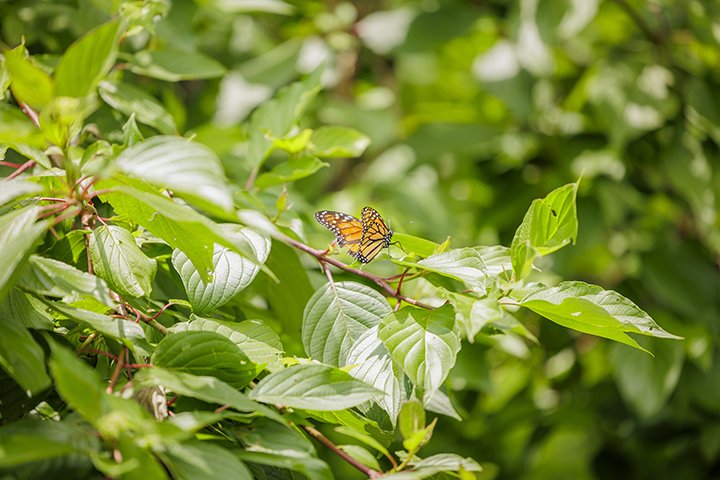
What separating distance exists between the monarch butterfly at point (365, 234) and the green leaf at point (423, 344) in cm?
11

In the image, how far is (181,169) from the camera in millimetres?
522

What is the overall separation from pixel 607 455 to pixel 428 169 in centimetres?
92

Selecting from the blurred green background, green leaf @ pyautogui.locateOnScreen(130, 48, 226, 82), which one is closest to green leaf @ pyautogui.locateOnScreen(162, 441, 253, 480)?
green leaf @ pyautogui.locateOnScreen(130, 48, 226, 82)

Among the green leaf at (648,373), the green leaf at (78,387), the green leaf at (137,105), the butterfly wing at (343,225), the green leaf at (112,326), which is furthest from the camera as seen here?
the green leaf at (648,373)

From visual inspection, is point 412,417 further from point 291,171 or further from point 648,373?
point 648,373

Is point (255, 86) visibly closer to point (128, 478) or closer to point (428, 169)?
point (428, 169)

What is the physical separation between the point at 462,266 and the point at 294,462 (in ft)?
0.78

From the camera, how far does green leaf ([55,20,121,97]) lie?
52cm

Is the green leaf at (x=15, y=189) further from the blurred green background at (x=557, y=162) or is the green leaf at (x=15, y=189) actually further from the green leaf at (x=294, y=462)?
the blurred green background at (x=557, y=162)

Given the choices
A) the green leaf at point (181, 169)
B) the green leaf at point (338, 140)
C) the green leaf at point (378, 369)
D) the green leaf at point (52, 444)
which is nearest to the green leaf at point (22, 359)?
the green leaf at point (52, 444)

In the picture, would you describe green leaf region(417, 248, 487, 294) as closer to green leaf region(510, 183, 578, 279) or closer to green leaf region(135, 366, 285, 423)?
green leaf region(510, 183, 578, 279)

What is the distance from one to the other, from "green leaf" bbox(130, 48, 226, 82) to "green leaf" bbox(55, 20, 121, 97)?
1.55 feet

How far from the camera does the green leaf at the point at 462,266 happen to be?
64cm

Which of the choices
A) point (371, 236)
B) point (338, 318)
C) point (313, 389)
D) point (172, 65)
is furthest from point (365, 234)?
point (172, 65)
